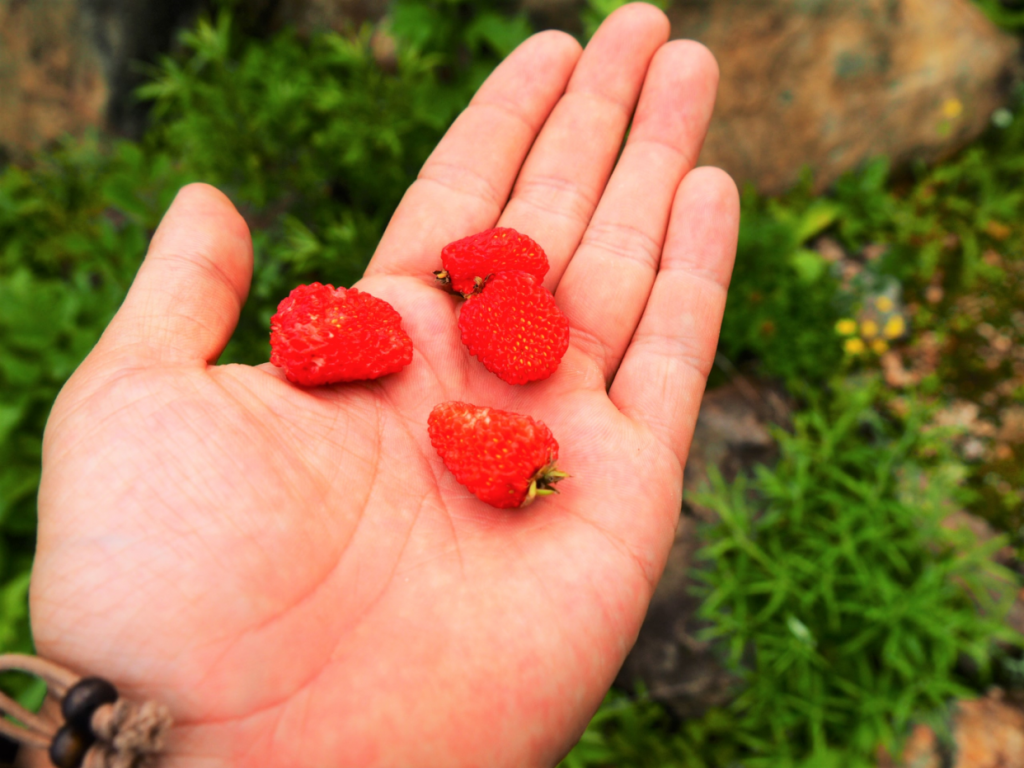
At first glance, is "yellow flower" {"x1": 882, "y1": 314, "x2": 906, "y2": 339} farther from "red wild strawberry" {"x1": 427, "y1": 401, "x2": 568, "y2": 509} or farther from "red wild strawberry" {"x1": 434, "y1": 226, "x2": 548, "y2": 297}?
"red wild strawberry" {"x1": 427, "y1": 401, "x2": 568, "y2": 509}

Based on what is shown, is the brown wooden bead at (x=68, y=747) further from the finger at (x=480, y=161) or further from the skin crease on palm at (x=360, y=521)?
the finger at (x=480, y=161)

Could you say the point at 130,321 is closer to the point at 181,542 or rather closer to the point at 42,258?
the point at 181,542

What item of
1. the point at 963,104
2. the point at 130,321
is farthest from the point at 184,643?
the point at 963,104

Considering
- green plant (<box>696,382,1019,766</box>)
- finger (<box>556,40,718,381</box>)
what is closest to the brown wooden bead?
finger (<box>556,40,718,381</box>)

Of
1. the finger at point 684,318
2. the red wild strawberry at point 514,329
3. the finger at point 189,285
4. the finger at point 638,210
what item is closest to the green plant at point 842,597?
the finger at point 684,318

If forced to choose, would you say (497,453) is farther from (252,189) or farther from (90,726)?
(252,189)

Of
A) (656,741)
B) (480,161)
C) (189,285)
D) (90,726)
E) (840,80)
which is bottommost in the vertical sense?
(656,741)

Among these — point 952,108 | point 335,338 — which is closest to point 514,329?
point 335,338
